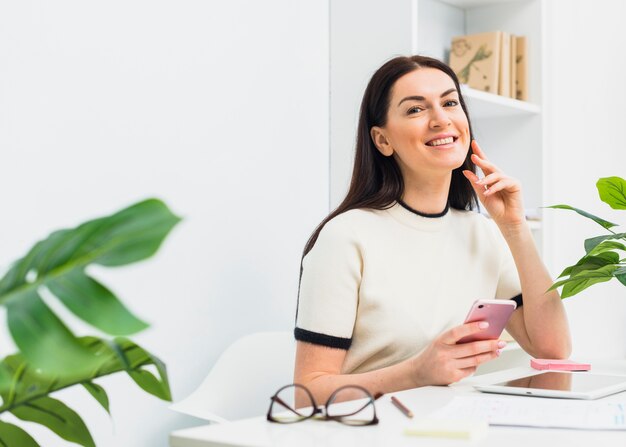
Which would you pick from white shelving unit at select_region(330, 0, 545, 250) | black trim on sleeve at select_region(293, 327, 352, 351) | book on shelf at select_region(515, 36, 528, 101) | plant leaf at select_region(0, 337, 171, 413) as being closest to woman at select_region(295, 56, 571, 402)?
black trim on sleeve at select_region(293, 327, 352, 351)

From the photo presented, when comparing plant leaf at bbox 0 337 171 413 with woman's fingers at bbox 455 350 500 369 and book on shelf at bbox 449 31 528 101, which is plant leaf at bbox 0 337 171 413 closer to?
woman's fingers at bbox 455 350 500 369

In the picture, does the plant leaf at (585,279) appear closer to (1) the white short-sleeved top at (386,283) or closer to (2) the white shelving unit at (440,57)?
(1) the white short-sleeved top at (386,283)

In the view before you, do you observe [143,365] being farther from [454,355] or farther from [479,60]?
[479,60]

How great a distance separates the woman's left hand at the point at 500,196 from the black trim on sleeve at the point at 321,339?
1.63 feet

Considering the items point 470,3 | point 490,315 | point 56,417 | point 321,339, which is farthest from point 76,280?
point 470,3

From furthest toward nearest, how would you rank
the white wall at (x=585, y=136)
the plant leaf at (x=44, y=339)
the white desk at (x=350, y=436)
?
the white wall at (x=585, y=136) → the white desk at (x=350, y=436) → the plant leaf at (x=44, y=339)

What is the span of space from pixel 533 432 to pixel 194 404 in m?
1.12

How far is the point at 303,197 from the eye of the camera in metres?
2.82

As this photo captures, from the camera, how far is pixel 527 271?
2.13 metres

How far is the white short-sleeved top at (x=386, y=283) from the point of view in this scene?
195 centimetres

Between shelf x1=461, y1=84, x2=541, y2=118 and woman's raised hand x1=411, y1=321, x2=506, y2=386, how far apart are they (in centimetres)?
132

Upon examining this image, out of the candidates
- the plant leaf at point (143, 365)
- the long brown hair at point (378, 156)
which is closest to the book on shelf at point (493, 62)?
the long brown hair at point (378, 156)

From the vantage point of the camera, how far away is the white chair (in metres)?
2.21

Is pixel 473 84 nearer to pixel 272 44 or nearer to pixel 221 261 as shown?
pixel 272 44
